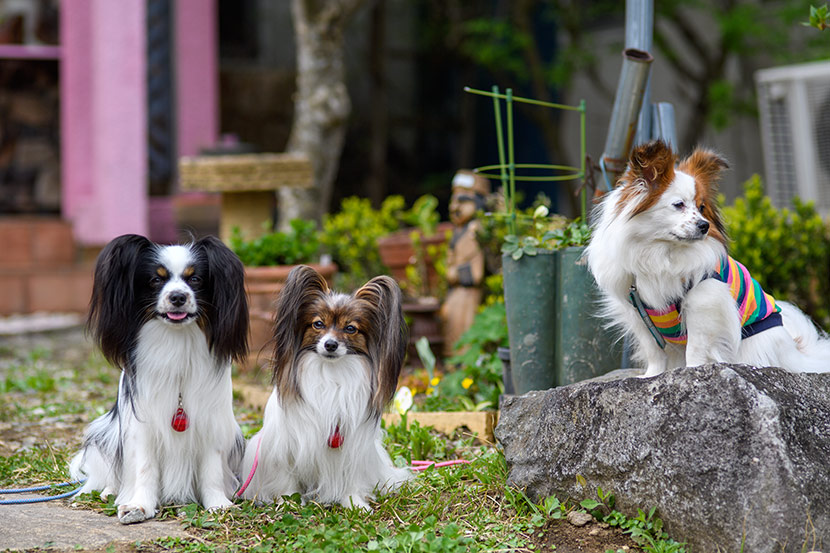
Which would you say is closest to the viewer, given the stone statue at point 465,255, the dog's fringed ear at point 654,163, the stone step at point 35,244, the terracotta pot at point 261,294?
the dog's fringed ear at point 654,163

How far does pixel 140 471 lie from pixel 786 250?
4993 millimetres

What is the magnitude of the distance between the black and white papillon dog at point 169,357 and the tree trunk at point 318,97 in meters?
5.57

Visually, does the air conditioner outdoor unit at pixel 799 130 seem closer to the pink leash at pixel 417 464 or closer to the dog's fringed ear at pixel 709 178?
the dog's fringed ear at pixel 709 178

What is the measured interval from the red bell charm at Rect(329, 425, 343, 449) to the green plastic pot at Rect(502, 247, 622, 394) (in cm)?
119

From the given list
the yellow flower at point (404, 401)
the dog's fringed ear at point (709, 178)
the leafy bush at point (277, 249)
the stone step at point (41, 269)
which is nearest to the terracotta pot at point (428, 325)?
the leafy bush at point (277, 249)

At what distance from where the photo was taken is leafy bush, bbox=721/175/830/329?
6500 millimetres

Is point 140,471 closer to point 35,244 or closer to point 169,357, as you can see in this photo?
point 169,357

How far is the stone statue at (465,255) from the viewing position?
6270 mm

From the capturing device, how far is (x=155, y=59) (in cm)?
1027

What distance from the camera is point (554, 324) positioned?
14.4 ft

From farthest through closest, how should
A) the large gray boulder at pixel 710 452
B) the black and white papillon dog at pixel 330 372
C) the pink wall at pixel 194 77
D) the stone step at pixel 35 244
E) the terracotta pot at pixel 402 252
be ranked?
the pink wall at pixel 194 77 → the stone step at pixel 35 244 → the terracotta pot at pixel 402 252 → the black and white papillon dog at pixel 330 372 → the large gray boulder at pixel 710 452

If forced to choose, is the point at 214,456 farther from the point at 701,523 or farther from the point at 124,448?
the point at 701,523

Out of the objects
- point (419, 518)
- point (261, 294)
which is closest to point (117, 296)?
point (419, 518)

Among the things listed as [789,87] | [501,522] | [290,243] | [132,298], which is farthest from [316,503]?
[789,87]
